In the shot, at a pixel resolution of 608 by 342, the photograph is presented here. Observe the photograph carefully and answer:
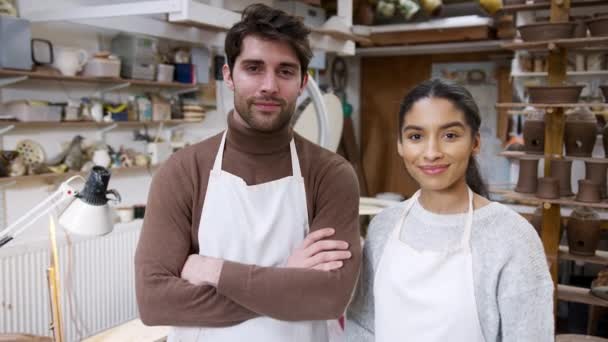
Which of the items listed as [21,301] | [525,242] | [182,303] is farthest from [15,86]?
[525,242]

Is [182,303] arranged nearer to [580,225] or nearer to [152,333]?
[152,333]

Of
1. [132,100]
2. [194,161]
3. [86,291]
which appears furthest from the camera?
[132,100]

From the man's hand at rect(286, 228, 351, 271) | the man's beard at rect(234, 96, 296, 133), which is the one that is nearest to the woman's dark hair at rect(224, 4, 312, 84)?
the man's beard at rect(234, 96, 296, 133)

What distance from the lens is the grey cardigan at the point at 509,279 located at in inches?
45.4

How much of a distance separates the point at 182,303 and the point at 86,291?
243 centimetres

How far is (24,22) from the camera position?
3000mm

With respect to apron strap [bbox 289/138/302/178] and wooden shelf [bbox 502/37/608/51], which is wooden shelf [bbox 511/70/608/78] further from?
apron strap [bbox 289/138/302/178]

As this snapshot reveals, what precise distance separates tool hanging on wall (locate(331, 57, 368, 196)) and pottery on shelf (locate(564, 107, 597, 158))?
364 centimetres

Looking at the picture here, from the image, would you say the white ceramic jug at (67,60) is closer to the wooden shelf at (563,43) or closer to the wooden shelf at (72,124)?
the wooden shelf at (72,124)

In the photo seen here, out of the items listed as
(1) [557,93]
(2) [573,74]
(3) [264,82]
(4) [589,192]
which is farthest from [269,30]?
(2) [573,74]

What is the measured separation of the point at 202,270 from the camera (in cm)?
142

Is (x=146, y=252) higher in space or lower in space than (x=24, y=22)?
lower

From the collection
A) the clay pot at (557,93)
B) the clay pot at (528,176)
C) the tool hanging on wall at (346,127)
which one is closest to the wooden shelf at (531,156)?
the clay pot at (528,176)

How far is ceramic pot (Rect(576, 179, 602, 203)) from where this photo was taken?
3092 mm
